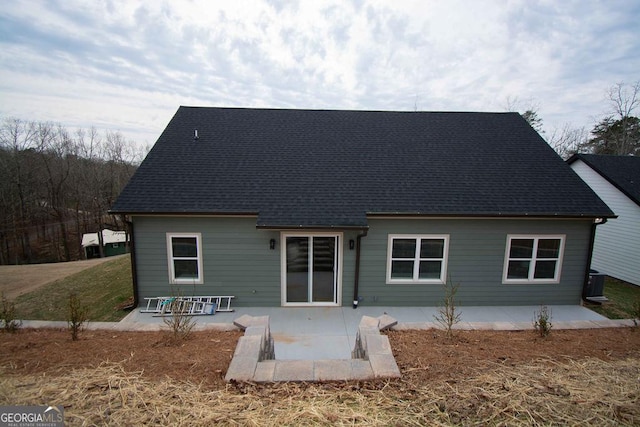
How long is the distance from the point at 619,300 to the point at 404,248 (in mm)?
6942

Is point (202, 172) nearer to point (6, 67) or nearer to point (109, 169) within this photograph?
point (6, 67)

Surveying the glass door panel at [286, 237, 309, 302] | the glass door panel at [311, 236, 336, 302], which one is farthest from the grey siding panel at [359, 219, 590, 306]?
the glass door panel at [286, 237, 309, 302]

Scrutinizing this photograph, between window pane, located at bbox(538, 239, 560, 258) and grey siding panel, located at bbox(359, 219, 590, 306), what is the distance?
24 centimetres

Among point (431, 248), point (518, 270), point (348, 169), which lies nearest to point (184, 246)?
point (348, 169)

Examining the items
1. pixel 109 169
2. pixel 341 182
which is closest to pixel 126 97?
pixel 341 182

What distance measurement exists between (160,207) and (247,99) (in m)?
14.2

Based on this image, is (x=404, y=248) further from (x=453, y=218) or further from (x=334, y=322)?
(x=334, y=322)

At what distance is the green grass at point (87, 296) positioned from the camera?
7612 mm

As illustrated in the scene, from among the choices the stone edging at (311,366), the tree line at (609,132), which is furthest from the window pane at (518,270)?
the tree line at (609,132)

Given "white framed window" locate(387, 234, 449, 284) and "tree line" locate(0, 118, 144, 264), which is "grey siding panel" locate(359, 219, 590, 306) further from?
"tree line" locate(0, 118, 144, 264)

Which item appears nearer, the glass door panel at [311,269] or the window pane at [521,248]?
the glass door panel at [311,269]

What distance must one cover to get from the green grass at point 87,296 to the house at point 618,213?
16.6 meters

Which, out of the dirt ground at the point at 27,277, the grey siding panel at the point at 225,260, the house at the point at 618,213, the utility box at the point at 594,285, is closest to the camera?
the grey siding panel at the point at 225,260

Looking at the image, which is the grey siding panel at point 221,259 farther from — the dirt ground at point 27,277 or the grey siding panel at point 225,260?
the dirt ground at point 27,277
